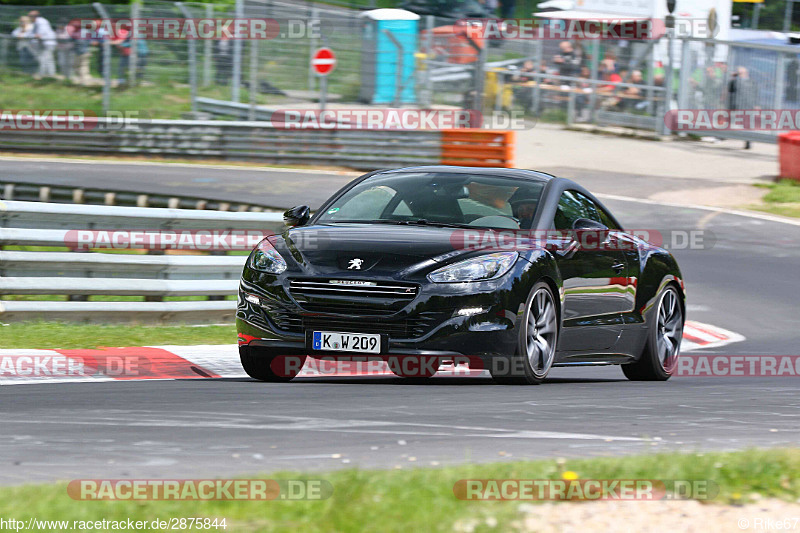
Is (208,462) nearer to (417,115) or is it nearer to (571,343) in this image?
(571,343)

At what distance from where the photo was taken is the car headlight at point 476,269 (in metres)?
7.30

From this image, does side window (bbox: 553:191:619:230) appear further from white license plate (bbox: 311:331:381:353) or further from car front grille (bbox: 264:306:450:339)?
white license plate (bbox: 311:331:381:353)

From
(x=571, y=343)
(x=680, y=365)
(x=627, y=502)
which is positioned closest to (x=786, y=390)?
(x=571, y=343)

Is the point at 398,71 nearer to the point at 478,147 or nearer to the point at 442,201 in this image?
the point at 478,147

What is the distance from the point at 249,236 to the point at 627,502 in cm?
726

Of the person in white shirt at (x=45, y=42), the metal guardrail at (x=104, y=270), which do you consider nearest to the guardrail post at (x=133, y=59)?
the person in white shirt at (x=45, y=42)

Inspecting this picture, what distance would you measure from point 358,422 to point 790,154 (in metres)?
18.7

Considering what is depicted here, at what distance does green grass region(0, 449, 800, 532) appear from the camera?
3.95 meters

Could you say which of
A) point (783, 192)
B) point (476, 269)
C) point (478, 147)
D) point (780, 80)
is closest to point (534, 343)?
point (476, 269)

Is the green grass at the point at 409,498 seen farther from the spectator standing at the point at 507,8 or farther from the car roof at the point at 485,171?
the spectator standing at the point at 507,8

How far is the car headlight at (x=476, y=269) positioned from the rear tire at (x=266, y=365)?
110 cm

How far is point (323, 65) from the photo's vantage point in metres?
25.7

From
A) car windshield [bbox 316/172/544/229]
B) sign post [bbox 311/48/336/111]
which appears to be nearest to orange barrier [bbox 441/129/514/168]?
sign post [bbox 311/48/336/111]

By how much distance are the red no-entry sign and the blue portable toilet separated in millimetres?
636
